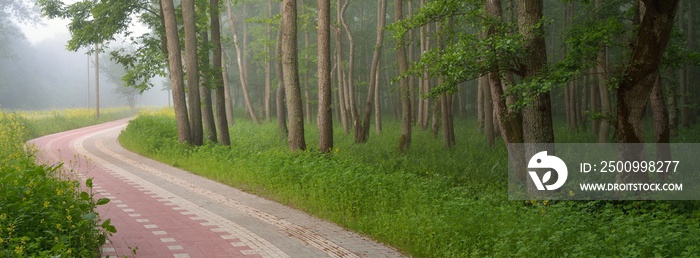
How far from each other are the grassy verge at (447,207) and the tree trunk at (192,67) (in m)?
2.09

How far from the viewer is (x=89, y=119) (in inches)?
2108

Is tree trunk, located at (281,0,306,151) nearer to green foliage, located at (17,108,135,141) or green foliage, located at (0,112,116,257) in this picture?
green foliage, located at (0,112,116,257)

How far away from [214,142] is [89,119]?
30.3 meters

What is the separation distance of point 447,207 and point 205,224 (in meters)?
4.29

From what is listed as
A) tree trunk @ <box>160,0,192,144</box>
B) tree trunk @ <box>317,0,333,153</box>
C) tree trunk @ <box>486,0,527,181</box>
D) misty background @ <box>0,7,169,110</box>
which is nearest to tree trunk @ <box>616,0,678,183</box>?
tree trunk @ <box>486,0,527,181</box>

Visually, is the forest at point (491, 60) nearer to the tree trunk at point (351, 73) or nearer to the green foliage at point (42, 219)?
the tree trunk at point (351, 73)

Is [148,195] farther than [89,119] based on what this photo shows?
No

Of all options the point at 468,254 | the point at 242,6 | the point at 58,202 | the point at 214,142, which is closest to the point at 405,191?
the point at 468,254

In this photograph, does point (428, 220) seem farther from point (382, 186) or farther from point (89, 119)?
point (89, 119)

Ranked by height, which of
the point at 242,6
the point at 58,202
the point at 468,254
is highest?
the point at 242,6

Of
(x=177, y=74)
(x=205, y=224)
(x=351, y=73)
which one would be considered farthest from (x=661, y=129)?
(x=351, y=73)

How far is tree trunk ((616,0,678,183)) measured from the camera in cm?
1213

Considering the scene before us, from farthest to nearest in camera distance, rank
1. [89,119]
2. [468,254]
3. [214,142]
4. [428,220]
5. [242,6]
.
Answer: [242,6] < [89,119] < [214,142] < [428,220] < [468,254]

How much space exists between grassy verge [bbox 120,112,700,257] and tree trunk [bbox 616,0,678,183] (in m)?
1.20
